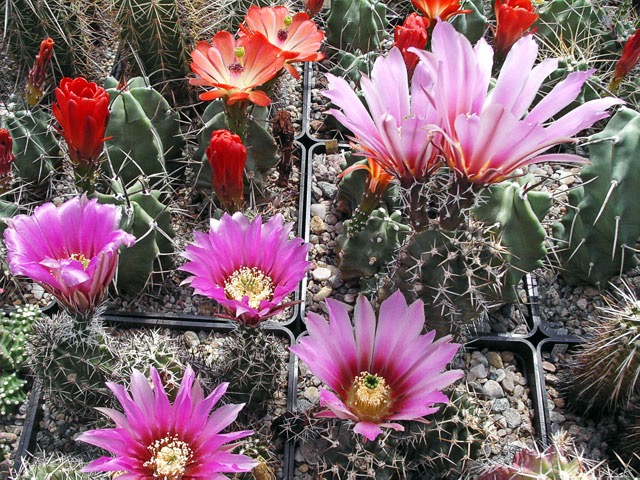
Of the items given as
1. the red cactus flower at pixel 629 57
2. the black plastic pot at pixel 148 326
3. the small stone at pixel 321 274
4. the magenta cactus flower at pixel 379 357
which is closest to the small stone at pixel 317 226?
the small stone at pixel 321 274

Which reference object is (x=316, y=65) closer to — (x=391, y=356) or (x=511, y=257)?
(x=511, y=257)

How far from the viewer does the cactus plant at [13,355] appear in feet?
4.43

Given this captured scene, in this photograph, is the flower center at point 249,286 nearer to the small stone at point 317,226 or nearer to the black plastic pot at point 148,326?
the black plastic pot at point 148,326

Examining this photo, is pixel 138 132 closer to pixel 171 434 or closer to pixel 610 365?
pixel 171 434

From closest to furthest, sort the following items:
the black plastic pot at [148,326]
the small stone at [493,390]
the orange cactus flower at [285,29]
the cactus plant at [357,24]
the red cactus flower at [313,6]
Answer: the black plastic pot at [148,326]
the small stone at [493,390]
the orange cactus flower at [285,29]
the red cactus flower at [313,6]
the cactus plant at [357,24]

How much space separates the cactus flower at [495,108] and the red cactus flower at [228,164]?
1.40ft

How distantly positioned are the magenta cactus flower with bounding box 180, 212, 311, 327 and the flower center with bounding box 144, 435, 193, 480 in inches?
8.8

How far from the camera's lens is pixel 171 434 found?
3.45 feet

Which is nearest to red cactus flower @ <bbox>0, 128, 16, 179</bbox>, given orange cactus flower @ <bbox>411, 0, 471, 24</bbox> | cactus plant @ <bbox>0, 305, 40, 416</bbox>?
cactus plant @ <bbox>0, 305, 40, 416</bbox>

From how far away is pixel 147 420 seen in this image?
1.04 meters

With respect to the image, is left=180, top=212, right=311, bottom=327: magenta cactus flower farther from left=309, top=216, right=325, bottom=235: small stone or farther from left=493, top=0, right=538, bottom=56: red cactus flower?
left=493, top=0, right=538, bottom=56: red cactus flower

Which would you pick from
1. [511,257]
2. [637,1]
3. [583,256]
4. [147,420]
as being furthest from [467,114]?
[637,1]

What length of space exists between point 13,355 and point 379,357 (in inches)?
30.9

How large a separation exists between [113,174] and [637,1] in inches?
83.8
